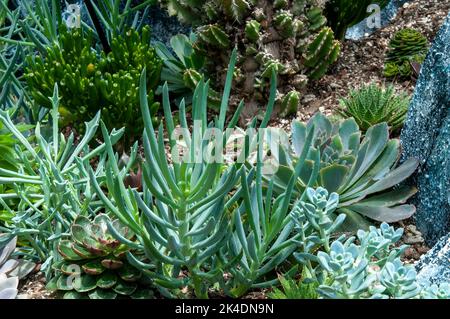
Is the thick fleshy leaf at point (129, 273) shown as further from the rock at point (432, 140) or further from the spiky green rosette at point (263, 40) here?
the spiky green rosette at point (263, 40)

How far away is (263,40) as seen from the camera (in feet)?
10.8

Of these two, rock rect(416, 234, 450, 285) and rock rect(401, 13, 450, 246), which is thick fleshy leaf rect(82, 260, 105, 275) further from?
rock rect(401, 13, 450, 246)

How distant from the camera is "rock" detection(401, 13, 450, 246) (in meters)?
2.55

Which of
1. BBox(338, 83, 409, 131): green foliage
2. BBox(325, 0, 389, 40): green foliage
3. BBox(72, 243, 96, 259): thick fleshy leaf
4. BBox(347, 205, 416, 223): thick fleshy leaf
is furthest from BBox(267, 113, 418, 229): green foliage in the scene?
BBox(325, 0, 389, 40): green foliage

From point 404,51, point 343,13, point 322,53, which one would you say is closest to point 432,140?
point 322,53


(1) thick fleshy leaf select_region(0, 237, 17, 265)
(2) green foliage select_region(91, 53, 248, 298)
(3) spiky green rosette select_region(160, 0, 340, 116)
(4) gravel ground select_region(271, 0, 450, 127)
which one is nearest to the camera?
(2) green foliage select_region(91, 53, 248, 298)

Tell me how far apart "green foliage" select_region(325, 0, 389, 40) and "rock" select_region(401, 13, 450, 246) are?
2.84 feet

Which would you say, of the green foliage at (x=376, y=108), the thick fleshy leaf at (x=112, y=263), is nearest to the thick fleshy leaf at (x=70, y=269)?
the thick fleshy leaf at (x=112, y=263)

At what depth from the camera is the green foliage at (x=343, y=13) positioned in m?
3.58

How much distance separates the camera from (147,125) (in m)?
1.94

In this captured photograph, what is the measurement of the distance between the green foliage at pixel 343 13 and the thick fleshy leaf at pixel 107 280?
1907mm

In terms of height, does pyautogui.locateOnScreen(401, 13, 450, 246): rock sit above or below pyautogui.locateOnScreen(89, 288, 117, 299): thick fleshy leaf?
above

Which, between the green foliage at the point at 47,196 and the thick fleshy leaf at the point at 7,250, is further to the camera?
the thick fleshy leaf at the point at 7,250

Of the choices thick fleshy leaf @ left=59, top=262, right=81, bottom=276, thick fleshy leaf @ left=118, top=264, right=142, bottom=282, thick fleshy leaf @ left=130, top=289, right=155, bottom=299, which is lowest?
thick fleshy leaf @ left=130, top=289, right=155, bottom=299
